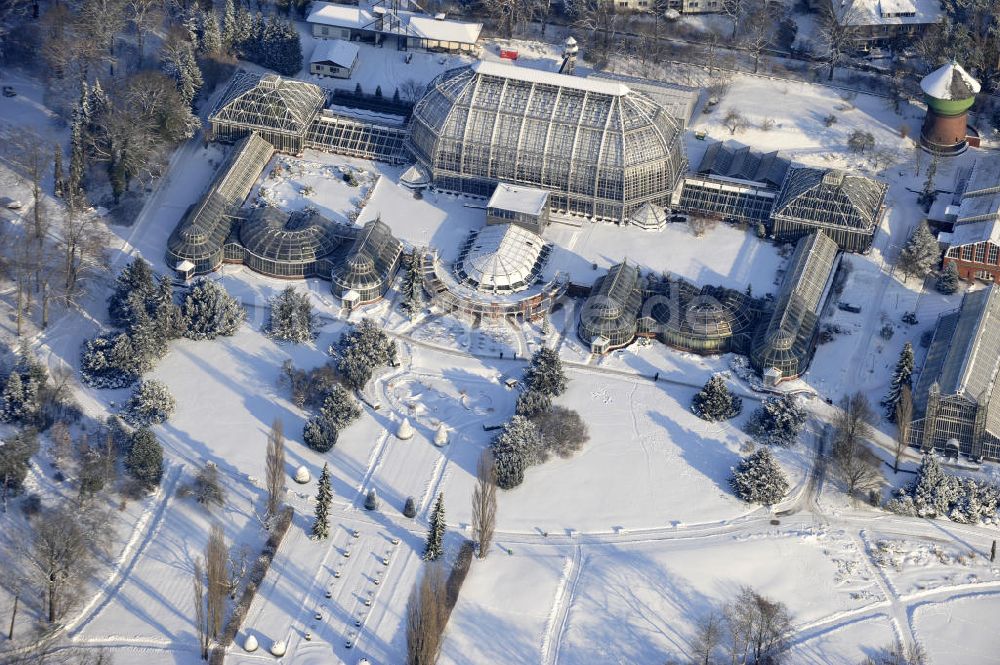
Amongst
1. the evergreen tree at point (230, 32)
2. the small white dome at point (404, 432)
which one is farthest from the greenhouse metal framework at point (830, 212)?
the evergreen tree at point (230, 32)

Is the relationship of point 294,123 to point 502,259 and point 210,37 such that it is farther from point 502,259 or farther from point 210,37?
point 502,259

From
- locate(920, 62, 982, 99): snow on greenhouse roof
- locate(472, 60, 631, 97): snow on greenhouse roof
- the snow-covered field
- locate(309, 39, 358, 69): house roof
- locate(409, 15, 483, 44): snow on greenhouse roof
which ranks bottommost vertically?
the snow-covered field

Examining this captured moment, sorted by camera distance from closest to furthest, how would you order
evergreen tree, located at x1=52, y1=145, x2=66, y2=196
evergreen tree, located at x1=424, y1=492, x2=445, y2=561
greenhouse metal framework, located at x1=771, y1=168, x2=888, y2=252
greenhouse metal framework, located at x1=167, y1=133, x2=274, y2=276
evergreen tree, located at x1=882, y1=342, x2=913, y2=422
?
evergreen tree, located at x1=424, y1=492, x2=445, y2=561 → evergreen tree, located at x1=882, y1=342, x2=913, y2=422 → greenhouse metal framework, located at x1=167, y1=133, x2=274, y2=276 → greenhouse metal framework, located at x1=771, y1=168, x2=888, y2=252 → evergreen tree, located at x1=52, y1=145, x2=66, y2=196

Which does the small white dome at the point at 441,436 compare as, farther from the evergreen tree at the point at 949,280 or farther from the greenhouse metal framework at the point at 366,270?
the evergreen tree at the point at 949,280

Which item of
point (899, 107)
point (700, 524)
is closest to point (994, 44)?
point (899, 107)

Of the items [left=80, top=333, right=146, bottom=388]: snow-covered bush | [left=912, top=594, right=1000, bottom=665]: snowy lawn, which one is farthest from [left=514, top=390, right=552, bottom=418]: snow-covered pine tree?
[left=912, top=594, right=1000, bottom=665]: snowy lawn

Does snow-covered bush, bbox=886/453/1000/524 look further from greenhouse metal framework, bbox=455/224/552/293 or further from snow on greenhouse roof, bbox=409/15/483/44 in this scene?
snow on greenhouse roof, bbox=409/15/483/44
